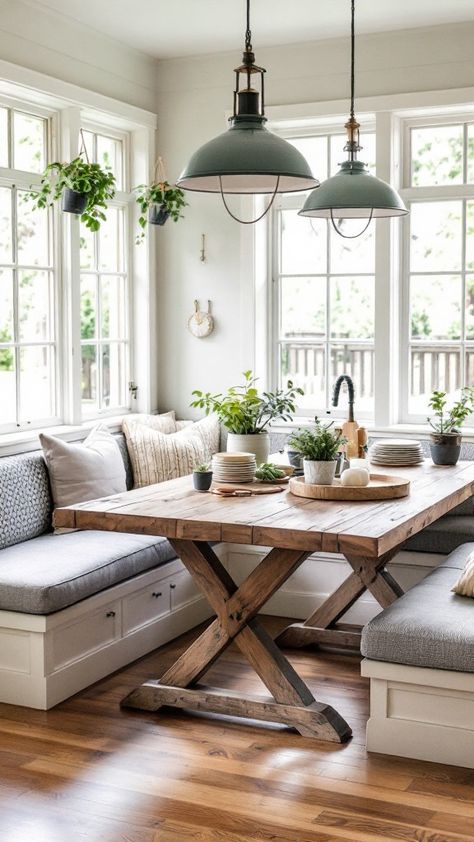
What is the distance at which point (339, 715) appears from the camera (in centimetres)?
362

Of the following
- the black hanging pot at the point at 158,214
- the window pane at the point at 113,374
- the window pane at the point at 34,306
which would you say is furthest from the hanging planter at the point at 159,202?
the window pane at the point at 34,306

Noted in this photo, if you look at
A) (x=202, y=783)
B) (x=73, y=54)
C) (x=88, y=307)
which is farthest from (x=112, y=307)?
(x=202, y=783)

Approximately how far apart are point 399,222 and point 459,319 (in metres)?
0.61

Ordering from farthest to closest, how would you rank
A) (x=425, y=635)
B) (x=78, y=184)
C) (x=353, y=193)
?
(x=78, y=184)
(x=353, y=193)
(x=425, y=635)

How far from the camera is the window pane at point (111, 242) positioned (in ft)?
18.5

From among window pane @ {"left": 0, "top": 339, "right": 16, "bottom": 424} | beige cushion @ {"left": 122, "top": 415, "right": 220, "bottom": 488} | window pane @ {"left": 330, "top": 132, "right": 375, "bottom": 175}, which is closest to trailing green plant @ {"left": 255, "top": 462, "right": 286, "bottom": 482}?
beige cushion @ {"left": 122, "top": 415, "right": 220, "bottom": 488}

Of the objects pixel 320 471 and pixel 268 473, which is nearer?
pixel 320 471

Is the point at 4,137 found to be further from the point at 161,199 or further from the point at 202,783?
the point at 202,783

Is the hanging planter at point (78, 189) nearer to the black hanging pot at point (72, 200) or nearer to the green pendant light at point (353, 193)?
the black hanging pot at point (72, 200)

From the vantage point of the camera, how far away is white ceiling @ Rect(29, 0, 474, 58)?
485 centimetres

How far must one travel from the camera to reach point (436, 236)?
18.0 feet

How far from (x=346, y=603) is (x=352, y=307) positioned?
5.99 feet

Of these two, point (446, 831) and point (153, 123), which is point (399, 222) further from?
point (446, 831)

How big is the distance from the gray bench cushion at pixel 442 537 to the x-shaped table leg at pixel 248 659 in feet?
4.29
